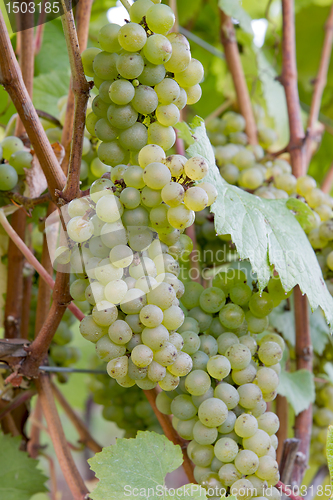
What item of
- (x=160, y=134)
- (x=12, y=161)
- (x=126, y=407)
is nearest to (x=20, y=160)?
(x=12, y=161)

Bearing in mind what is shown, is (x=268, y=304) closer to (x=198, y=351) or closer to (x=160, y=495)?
(x=198, y=351)

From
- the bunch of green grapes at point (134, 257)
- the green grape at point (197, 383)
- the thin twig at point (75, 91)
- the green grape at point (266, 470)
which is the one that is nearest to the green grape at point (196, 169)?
the bunch of green grapes at point (134, 257)

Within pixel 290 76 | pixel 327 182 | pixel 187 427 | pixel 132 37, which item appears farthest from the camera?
pixel 327 182

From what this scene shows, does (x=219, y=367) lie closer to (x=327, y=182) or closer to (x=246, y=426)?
(x=246, y=426)

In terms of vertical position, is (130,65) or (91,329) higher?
(130,65)

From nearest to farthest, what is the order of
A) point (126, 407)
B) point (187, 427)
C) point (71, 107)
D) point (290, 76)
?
point (187, 427), point (71, 107), point (126, 407), point (290, 76)

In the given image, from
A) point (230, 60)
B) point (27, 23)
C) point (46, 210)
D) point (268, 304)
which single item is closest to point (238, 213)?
point (268, 304)
